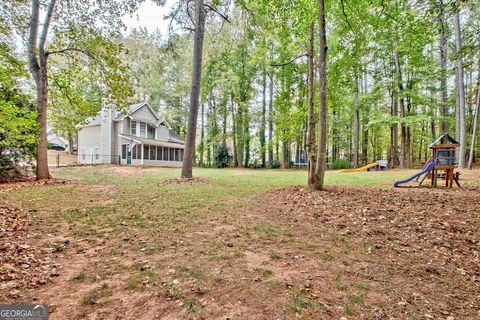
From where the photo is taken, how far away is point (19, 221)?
430 centimetres

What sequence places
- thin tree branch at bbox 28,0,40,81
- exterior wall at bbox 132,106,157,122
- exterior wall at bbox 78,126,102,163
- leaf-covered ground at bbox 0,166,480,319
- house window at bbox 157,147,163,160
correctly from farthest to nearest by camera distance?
1. house window at bbox 157,147,163,160
2. exterior wall at bbox 132,106,157,122
3. exterior wall at bbox 78,126,102,163
4. thin tree branch at bbox 28,0,40,81
5. leaf-covered ground at bbox 0,166,480,319

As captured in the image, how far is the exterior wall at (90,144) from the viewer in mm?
24922

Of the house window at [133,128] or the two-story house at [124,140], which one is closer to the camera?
the two-story house at [124,140]

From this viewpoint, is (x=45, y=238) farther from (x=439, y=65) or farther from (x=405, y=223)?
(x=439, y=65)

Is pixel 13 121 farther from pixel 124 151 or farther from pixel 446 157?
pixel 124 151

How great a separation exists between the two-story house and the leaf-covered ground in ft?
64.0

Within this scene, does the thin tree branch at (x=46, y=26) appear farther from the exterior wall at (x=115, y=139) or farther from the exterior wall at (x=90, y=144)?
the exterior wall at (x=90, y=144)

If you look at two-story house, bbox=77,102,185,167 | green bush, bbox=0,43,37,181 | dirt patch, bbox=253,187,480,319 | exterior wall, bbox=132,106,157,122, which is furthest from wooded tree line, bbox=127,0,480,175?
two-story house, bbox=77,102,185,167

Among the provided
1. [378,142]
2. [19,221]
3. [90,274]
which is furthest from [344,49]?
[378,142]

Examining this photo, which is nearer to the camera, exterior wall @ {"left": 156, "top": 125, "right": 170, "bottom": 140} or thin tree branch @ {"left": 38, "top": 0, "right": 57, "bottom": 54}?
thin tree branch @ {"left": 38, "top": 0, "right": 57, "bottom": 54}

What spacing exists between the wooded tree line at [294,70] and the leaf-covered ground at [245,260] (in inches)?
143

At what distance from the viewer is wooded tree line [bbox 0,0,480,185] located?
25.1ft

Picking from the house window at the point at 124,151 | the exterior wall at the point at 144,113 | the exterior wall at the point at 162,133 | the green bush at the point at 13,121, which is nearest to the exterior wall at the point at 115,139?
the house window at the point at 124,151

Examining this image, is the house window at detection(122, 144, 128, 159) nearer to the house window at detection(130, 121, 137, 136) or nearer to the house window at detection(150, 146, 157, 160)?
the house window at detection(130, 121, 137, 136)
